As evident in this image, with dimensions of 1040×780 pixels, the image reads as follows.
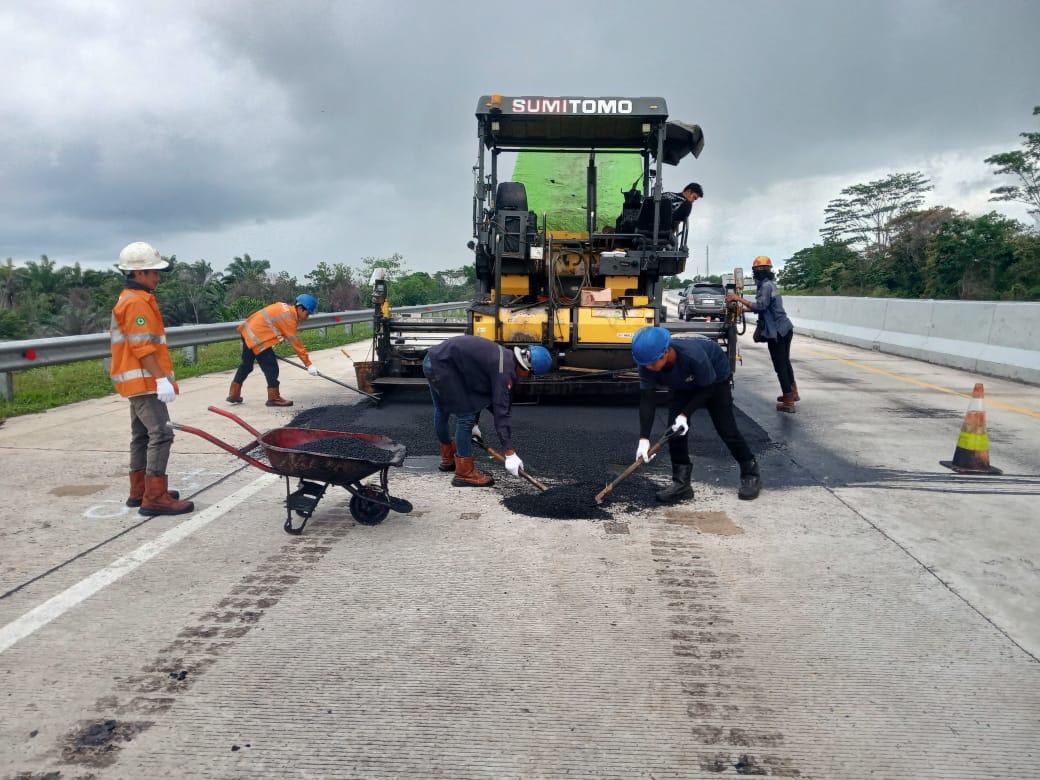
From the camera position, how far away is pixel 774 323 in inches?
349

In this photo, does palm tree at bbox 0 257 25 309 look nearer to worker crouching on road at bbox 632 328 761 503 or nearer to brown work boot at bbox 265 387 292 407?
brown work boot at bbox 265 387 292 407

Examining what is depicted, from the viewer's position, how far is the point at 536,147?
374 inches

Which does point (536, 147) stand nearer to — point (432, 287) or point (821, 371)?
point (821, 371)

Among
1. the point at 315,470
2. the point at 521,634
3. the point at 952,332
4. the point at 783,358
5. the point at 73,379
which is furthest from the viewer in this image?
the point at 952,332

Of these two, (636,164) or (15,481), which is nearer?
(15,481)

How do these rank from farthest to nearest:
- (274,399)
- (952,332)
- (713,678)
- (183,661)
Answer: (952,332), (274,399), (183,661), (713,678)

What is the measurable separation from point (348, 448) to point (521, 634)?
214 cm

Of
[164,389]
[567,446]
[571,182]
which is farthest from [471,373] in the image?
[571,182]

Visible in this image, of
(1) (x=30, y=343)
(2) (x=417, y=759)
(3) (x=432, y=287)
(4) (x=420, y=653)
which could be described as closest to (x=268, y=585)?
(4) (x=420, y=653)

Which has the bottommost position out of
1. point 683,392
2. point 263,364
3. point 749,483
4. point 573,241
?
point 749,483

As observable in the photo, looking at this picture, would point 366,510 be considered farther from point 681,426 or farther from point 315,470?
point 681,426

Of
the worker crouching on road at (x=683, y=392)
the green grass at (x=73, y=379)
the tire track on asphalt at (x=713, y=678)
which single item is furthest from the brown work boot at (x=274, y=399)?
the tire track on asphalt at (x=713, y=678)

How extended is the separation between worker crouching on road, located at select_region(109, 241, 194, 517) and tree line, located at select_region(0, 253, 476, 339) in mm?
14574

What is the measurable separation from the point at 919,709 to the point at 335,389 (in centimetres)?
875
